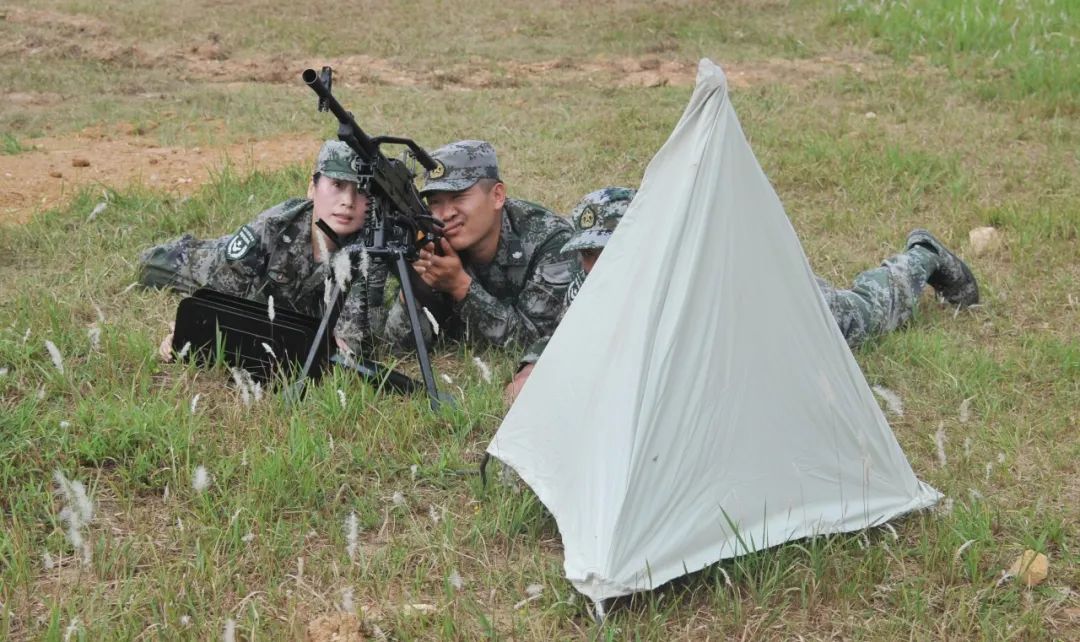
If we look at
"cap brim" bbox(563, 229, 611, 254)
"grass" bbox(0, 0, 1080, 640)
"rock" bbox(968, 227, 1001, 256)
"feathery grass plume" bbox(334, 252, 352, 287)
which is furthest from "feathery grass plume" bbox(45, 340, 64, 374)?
"rock" bbox(968, 227, 1001, 256)

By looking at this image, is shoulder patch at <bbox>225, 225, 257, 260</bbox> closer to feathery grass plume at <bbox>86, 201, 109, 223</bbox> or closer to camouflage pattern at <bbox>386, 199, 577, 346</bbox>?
camouflage pattern at <bbox>386, 199, 577, 346</bbox>

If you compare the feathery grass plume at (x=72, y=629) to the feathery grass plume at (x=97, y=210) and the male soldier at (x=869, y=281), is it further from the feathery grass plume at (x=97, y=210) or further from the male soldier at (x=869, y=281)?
the feathery grass plume at (x=97, y=210)

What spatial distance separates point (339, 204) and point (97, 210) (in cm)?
190

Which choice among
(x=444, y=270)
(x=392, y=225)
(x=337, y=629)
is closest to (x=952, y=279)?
(x=444, y=270)

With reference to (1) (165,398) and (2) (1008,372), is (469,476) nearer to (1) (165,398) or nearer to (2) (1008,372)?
(1) (165,398)

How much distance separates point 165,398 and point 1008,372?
121 inches

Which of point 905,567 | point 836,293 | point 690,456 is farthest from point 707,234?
point 836,293

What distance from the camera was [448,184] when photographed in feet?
14.2

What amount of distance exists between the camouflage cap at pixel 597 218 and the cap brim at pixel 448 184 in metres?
0.43

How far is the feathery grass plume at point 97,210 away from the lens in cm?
564

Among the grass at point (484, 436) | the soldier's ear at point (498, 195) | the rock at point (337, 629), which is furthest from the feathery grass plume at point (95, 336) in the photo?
the rock at point (337, 629)

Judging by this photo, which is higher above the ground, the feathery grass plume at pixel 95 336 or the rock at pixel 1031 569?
the feathery grass plume at pixel 95 336

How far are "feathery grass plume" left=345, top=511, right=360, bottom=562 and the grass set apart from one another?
32 mm

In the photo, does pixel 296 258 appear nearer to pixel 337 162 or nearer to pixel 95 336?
pixel 337 162
